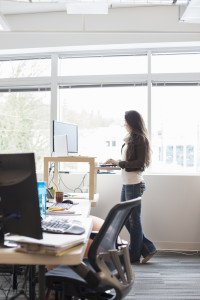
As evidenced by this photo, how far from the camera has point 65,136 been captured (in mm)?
3260

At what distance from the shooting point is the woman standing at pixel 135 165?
11.2 ft

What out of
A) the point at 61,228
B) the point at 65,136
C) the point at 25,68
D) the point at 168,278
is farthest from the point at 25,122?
the point at 61,228

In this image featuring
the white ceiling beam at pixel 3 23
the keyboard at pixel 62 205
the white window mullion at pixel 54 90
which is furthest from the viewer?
the white window mullion at pixel 54 90

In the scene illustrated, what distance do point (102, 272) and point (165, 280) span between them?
1.73m

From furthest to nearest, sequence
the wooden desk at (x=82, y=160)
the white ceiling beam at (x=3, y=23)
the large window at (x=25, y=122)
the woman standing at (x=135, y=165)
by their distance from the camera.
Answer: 1. the large window at (x=25, y=122)
2. the white ceiling beam at (x=3, y=23)
3. the woman standing at (x=135, y=165)
4. the wooden desk at (x=82, y=160)

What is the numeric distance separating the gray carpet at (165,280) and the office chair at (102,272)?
42.6 inches

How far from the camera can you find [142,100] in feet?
14.4

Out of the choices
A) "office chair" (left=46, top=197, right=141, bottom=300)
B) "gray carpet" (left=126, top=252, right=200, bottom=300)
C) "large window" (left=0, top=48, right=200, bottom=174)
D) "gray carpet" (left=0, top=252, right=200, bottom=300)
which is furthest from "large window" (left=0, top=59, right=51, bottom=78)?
"office chair" (left=46, top=197, right=141, bottom=300)

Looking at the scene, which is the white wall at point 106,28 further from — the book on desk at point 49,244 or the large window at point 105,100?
the book on desk at point 49,244

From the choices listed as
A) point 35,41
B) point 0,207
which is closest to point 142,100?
point 35,41

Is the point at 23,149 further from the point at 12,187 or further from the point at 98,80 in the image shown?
the point at 12,187

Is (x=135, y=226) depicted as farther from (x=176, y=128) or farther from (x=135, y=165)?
(x=176, y=128)

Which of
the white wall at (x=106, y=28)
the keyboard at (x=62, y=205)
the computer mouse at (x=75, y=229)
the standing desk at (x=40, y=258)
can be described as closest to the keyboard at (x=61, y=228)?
the computer mouse at (x=75, y=229)

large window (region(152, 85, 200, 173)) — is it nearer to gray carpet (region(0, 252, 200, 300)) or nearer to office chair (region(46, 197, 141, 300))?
gray carpet (region(0, 252, 200, 300))
